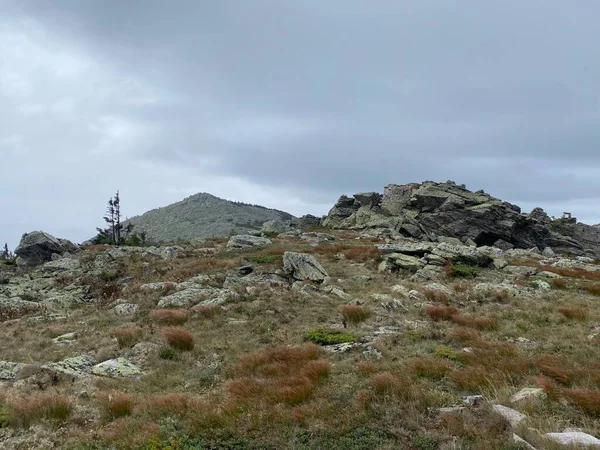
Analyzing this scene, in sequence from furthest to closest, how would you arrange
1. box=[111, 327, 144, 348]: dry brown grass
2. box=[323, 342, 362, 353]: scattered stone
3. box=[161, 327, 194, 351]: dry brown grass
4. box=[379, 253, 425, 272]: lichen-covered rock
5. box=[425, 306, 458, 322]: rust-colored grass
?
box=[379, 253, 425, 272]: lichen-covered rock → box=[425, 306, 458, 322]: rust-colored grass → box=[111, 327, 144, 348]: dry brown grass → box=[161, 327, 194, 351]: dry brown grass → box=[323, 342, 362, 353]: scattered stone

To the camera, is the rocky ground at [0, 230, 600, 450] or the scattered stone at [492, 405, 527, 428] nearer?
the scattered stone at [492, 405, 527, 428]

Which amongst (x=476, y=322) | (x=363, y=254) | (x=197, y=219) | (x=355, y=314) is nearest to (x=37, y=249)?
(x=363, y=254)

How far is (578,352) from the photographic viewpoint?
1041 cm

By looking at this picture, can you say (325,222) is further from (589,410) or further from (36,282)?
(589,410)

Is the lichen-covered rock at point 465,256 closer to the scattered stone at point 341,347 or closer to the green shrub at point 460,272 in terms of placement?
the green shrub at point 460,272

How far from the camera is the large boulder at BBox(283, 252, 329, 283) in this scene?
22141mm

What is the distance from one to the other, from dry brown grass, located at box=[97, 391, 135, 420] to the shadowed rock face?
41750 mm

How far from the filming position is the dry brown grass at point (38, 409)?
7230mm

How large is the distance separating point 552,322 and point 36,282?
29.2m

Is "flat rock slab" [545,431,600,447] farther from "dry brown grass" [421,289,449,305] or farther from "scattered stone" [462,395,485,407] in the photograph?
"dry brown grass" [421,289,449,305]

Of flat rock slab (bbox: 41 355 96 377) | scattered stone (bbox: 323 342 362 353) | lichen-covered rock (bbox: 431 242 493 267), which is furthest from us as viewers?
lichen-covered rock (bbox: 431 242 493 267)

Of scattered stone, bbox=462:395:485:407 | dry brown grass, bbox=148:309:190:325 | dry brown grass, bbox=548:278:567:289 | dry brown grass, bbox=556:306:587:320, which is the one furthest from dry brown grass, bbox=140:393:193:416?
dry brown grass, bbox=548:278:567:289

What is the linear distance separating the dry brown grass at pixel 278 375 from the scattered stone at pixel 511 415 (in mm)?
3444

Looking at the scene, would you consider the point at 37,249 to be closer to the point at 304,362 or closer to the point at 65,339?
the point at 65,339
